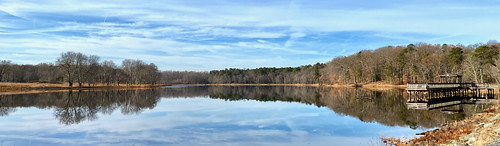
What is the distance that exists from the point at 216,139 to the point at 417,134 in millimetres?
9388

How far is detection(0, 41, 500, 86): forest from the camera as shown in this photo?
5291cm

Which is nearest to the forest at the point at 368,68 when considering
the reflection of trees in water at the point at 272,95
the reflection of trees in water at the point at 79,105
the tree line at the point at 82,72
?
the tree line at the point at 82,72

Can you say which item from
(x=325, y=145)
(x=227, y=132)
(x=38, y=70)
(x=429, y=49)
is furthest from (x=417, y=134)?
(x=38, y=70)

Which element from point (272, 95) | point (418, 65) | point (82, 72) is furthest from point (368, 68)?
point (82, 72)

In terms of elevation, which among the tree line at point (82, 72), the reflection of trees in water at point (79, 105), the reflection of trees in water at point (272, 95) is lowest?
the reflection of trees in water at point (272, 95)

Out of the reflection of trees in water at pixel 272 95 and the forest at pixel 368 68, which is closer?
the reflection of trees in water at pixel 272 95

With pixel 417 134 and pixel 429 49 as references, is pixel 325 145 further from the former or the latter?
pixel 429 49

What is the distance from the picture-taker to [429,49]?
8338 cm

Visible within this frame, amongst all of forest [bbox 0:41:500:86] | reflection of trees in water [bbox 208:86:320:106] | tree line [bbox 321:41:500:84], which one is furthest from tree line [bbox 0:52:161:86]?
tree line [bbox 321:41:500:84]

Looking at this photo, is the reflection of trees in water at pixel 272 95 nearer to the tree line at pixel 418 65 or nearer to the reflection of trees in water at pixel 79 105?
the reflection of trees in water at pixel 79 105

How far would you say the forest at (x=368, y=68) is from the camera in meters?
52.9

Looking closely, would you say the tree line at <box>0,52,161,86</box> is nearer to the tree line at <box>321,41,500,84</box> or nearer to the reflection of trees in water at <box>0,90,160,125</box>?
the reflection of trees in water at <box>0,90,160,125</box>

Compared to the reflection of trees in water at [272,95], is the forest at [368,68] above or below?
above

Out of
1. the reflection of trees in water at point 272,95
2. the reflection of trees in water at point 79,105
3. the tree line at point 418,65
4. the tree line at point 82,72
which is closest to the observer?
the reflection of trees in water at point 79,105
